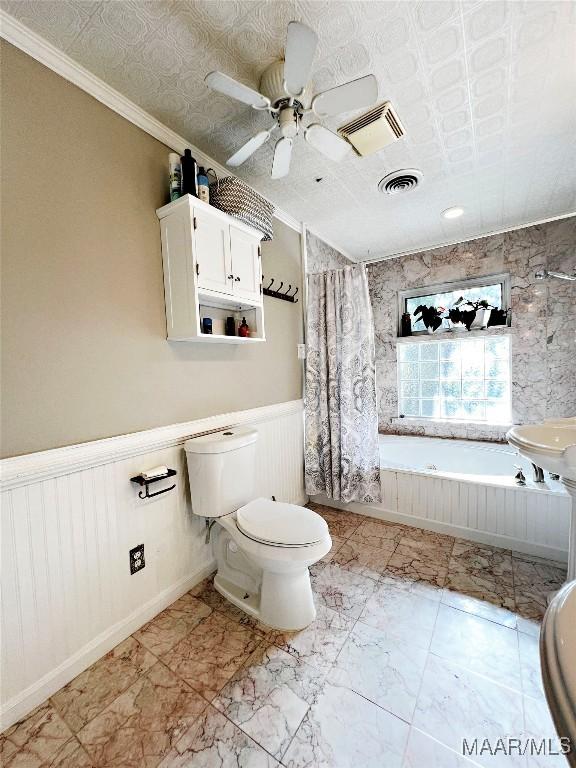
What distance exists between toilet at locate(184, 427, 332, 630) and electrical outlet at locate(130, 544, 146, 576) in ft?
0.93

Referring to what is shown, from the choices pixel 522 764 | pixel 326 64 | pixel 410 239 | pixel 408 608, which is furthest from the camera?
pixel 410 239

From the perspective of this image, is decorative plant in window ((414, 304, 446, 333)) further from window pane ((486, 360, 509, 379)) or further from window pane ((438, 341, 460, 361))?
window pane ((486, 360, 509, 379))

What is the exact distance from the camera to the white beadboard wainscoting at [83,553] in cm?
110

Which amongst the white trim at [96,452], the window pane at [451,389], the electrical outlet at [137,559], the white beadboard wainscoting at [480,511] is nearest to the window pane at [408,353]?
the window pane at [451,389]

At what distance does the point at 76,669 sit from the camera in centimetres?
126

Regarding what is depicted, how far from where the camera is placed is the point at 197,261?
1479 millimetres

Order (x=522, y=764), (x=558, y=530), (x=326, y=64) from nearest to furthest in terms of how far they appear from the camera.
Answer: (x=522, y=764)
(x=326, y=64)
(x=558, y=530)

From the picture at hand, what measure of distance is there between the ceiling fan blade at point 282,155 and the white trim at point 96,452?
50.8 inches

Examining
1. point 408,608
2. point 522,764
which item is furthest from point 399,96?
point 522,764

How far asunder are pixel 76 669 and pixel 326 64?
2.58 m

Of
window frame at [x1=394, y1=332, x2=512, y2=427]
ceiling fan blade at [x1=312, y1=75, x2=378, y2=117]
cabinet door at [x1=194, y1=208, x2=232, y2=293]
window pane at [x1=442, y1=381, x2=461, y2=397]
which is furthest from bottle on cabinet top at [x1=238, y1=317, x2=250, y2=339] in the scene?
window pane at [x1=442, y1=381, x2=461, y2=397]

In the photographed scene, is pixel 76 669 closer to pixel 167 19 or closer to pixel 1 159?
pixel 1 159

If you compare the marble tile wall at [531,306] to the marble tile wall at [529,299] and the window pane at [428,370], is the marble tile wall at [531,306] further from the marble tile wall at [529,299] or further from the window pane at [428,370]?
the window pane at [428,370]

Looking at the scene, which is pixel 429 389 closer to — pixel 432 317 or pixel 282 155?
pixel 432 317
